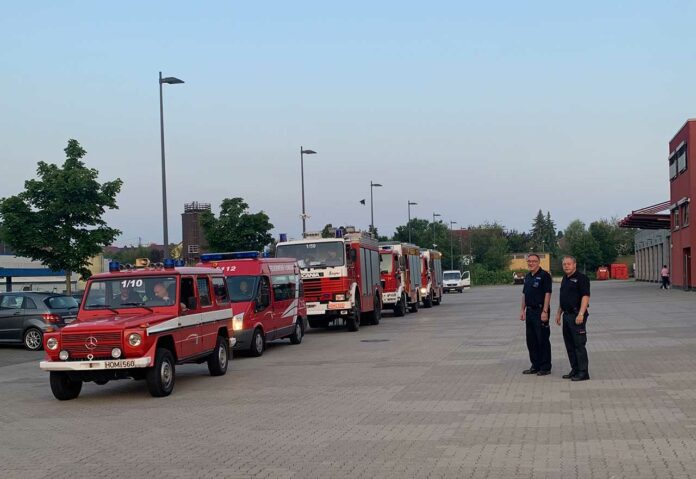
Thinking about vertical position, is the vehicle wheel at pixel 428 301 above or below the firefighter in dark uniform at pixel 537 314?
below

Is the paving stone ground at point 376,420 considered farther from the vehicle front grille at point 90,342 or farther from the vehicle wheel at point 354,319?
the vehicle wheel at point 354,319

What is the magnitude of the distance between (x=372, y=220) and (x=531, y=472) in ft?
166

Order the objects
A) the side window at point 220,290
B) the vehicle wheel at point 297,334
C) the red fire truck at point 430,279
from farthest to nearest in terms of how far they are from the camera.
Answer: the red fire truck at point 430,279 → the vehicle wheel at point 297,334 → the side window at point 220,290

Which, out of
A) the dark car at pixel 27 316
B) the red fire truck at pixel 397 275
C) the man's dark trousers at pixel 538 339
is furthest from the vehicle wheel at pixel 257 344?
the red fire truck at pixel 397 275

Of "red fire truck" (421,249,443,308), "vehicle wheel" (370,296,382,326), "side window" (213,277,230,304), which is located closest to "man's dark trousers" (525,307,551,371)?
"side window" (213,277,230,304)

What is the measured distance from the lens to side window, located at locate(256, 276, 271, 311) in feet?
62.3

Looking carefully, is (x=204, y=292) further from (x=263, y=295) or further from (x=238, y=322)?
(x=263, y=295)

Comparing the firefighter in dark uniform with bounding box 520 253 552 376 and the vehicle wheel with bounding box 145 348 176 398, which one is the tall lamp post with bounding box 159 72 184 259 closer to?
the vehicle wheel with bounding box 145 348 176 398

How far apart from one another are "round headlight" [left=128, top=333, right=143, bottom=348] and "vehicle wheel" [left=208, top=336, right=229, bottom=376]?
2886mm

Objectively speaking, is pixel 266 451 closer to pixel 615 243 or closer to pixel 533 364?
pixel 533 364

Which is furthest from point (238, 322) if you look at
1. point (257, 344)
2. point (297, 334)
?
point (297, 334)

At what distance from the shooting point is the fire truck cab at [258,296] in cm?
1838

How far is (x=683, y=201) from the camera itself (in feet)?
171

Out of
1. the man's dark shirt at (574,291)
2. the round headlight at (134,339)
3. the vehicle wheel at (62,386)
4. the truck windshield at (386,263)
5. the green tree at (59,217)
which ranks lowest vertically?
the vehicle wheel at (62,386)
